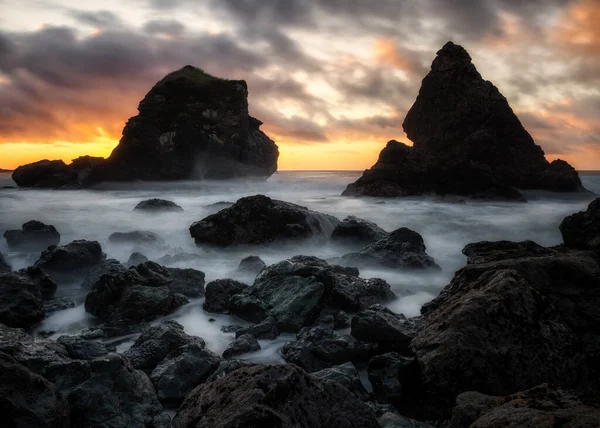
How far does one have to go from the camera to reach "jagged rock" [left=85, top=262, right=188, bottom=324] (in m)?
7.02

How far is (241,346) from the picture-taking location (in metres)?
5.74

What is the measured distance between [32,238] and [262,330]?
11066 mm

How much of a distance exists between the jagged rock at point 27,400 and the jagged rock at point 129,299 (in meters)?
3.46

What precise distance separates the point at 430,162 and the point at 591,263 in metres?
26.3

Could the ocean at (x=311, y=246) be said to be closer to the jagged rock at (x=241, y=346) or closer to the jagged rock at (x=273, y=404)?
the jagged rock at (x=241, y=346)

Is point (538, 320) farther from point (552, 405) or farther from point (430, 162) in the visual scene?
point (430, 162)

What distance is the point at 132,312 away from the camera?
6.98 meters

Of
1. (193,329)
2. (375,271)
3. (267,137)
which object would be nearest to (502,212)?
(375,271)

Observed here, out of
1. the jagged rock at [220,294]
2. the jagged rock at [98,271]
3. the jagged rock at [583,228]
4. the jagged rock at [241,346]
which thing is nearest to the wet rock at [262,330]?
the jagged rock at [241,346]

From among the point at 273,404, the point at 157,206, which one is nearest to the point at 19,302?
the point at 273,404

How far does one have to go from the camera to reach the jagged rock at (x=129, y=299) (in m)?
7.02

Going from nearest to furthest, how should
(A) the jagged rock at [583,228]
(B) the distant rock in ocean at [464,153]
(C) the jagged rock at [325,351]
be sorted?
(C) the jagged rock at [325,351], (A) the jagged rock at [583,228], (B) the distant rock in ocean at [464,153]

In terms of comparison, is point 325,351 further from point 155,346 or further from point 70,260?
point 70,260

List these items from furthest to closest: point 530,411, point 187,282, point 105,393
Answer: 1. point 187,282
2. point 105,393
3. point 530,411
